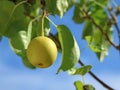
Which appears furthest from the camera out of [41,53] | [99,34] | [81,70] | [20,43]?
[99,34]

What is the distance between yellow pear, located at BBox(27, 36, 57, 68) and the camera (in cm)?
134

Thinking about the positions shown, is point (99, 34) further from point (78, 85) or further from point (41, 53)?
point (41, 53)

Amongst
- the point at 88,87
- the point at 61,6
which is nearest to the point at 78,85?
the point at 88,87

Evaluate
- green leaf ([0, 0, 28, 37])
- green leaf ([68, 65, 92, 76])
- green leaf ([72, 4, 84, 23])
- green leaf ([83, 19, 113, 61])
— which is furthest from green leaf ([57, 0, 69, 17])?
green leaf ([72, 4, 84, 23])

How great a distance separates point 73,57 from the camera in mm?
1431

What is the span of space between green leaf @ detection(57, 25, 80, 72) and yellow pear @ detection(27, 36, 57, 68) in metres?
0.06

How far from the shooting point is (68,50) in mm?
1447

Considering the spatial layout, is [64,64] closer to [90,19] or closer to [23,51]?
[23,51]

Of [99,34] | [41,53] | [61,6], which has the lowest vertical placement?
[41,53]

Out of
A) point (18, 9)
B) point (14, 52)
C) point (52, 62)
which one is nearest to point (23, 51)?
point (14, 52)

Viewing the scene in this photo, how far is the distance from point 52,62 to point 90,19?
1130mm

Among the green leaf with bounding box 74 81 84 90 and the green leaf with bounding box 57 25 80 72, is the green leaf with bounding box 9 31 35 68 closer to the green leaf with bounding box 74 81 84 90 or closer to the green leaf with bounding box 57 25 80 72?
the green leaf with bounding box 57 25 80 72

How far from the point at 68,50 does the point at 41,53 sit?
0.12m

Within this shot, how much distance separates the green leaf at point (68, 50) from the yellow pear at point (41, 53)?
0.06 metres
